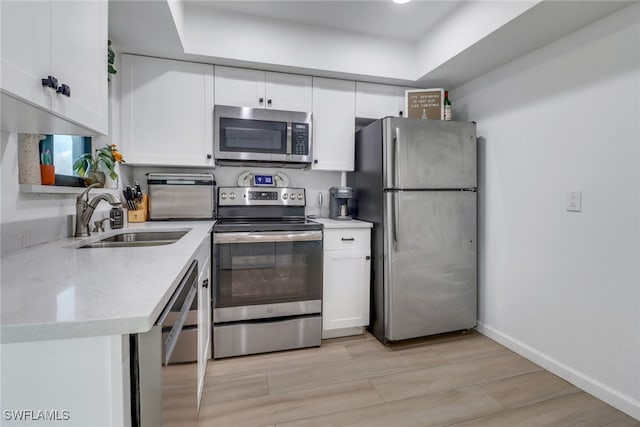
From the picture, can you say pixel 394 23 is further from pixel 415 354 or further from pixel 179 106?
pixel 415 354

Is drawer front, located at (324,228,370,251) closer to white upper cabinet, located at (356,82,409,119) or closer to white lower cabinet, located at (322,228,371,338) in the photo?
white lower cabinet, located at (322,228,371,338)

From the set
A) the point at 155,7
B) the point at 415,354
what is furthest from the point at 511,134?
the point at 155,7

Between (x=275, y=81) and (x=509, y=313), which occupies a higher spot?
(x=275, y=81)

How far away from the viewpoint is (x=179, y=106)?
2.27 meters

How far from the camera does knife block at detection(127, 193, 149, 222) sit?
2.16m

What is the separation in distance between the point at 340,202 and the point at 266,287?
3.53ft

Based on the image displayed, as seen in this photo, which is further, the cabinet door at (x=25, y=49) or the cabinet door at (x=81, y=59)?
the cabinet door at (x=81, y=59)

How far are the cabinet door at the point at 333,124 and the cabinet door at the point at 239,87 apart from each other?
0.47 m

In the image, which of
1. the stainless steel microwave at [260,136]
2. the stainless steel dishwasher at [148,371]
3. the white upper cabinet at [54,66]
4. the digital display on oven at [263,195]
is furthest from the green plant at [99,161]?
the stainless steel dishwasher at [148,371]

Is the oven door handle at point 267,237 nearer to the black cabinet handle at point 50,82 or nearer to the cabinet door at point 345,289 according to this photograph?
the cabinet door at point 345,289

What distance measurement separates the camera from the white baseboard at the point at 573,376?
1557 millimetres

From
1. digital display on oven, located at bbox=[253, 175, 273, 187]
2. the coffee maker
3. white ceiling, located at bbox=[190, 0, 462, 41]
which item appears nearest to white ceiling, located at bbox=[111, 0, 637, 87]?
white ceiling, located at bbox=[190, 0, 462, 41]

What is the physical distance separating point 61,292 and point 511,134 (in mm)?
2667

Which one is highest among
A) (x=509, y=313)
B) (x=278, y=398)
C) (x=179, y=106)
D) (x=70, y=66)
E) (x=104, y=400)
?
(x=179, y=106)
